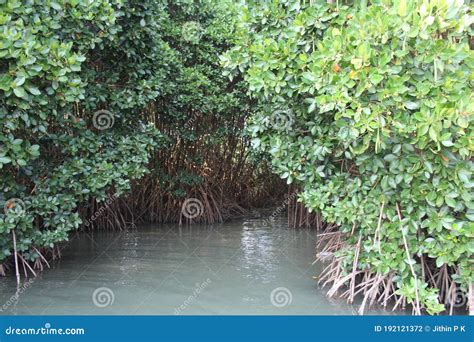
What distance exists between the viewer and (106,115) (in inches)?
223

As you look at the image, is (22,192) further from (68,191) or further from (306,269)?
(306,269)

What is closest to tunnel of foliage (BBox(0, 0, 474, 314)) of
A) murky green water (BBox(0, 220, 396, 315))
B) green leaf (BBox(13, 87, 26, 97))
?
green leaf (BBox(13, 87, 26, 97))

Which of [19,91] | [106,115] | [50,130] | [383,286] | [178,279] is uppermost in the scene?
[19,91]

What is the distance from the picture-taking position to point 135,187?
27.2 feet

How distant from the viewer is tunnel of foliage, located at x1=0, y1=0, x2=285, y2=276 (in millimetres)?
4273

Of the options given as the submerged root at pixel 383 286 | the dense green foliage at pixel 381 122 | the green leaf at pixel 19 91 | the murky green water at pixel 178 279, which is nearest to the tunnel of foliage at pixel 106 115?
the green leaf at pixel 19 91

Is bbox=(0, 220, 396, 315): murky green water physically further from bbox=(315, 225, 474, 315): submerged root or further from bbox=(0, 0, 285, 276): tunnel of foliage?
bbox=(0, 0, 285, 276): tunnel of foliage

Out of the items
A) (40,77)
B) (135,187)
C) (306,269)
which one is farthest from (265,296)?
(135,187)

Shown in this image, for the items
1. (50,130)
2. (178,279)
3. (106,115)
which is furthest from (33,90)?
(178,279)

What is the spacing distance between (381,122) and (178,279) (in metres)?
2.61

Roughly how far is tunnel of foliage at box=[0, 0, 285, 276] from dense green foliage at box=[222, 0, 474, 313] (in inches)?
55.3

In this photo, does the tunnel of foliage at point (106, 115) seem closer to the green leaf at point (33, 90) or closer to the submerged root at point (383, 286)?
the green leaf at point (33, 90)

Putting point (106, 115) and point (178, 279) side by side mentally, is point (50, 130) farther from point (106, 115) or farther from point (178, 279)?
point (178, 279)

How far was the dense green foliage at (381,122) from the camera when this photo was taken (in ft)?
11.0
